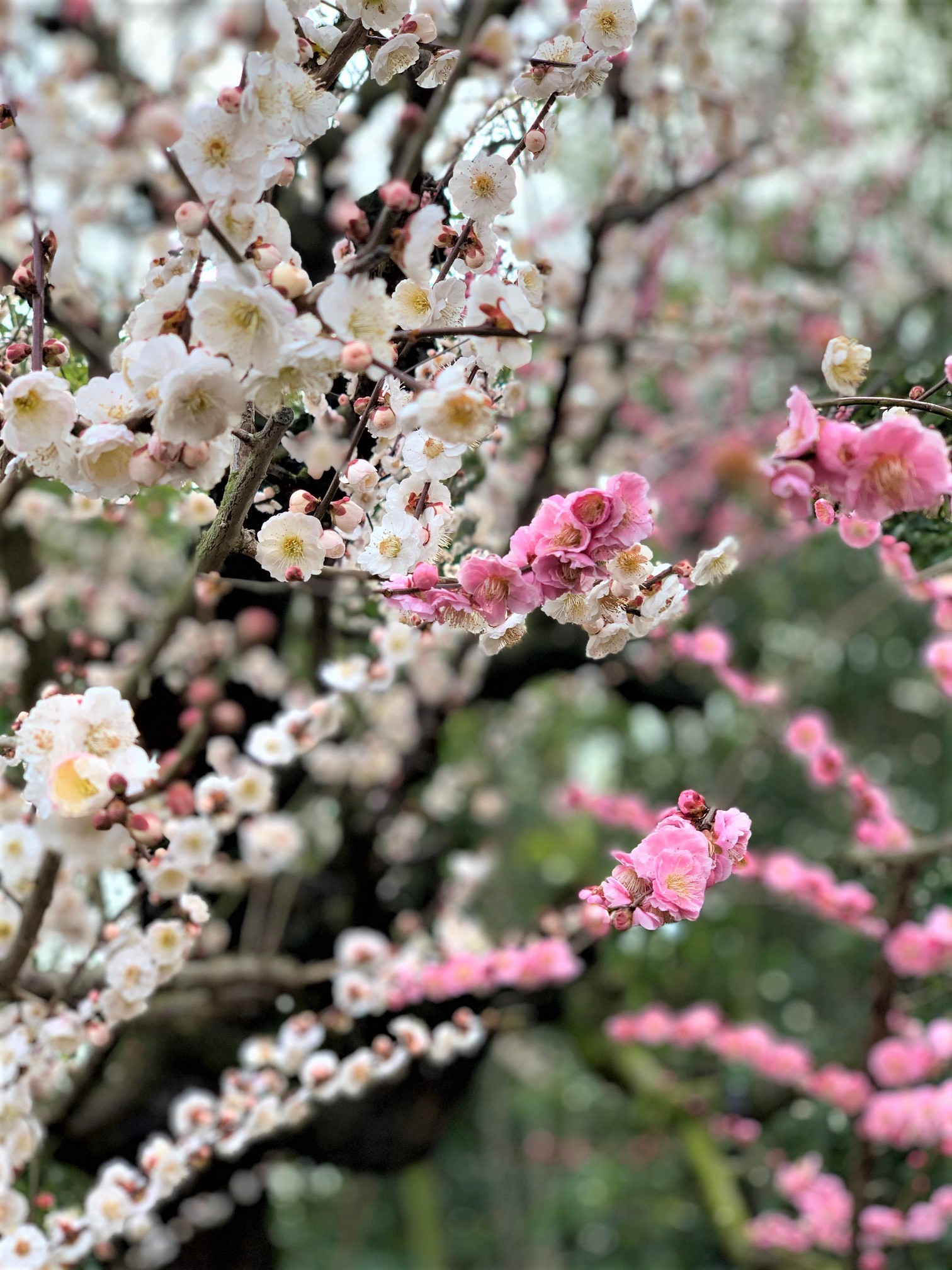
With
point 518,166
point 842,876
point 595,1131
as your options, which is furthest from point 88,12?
point 595,1131

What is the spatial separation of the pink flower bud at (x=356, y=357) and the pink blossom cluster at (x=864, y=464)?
24cm

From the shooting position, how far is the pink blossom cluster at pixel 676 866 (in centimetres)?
65

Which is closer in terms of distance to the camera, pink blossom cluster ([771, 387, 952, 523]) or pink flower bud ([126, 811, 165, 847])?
pink blossom cluster ([771, 387, 952, 523])

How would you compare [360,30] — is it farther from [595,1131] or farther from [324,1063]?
[595,1131]

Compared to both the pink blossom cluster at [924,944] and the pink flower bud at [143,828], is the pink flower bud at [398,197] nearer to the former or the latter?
the pink flower bud at [143,828]

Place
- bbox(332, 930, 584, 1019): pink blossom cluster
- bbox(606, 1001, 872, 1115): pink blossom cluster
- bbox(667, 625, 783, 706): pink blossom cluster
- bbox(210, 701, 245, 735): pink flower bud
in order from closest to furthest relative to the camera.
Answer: bbox(210, 701, 245, 735): pink flower bud → bbox(332, 930, 584, 1019): pink blossom cluster → bbox(667, 625, 783, 706): pink blossom cluster → bbox(606, 1001, 872, 1115): pink blossom cluster

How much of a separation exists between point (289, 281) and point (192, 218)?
60 millimetres

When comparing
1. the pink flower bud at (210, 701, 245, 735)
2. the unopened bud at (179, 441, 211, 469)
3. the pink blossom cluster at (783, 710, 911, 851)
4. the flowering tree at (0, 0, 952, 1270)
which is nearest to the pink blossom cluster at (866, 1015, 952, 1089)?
the flowering tree at (0, 0, 952, 1270)

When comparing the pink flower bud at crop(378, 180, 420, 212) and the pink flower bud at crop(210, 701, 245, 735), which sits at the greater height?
the pink flower bud at crop(210, 701, 245, 735)

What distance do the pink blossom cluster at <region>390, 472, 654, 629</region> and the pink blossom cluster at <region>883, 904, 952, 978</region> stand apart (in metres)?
1.33

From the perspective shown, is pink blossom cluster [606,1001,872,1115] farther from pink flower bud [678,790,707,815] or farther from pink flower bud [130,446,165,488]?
pink flower bud [130,446,165,488]

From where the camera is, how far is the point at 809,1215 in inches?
85.0

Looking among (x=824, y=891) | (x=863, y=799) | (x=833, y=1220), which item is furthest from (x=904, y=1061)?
(x=863, y=799)

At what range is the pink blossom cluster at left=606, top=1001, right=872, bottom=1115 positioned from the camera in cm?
216
